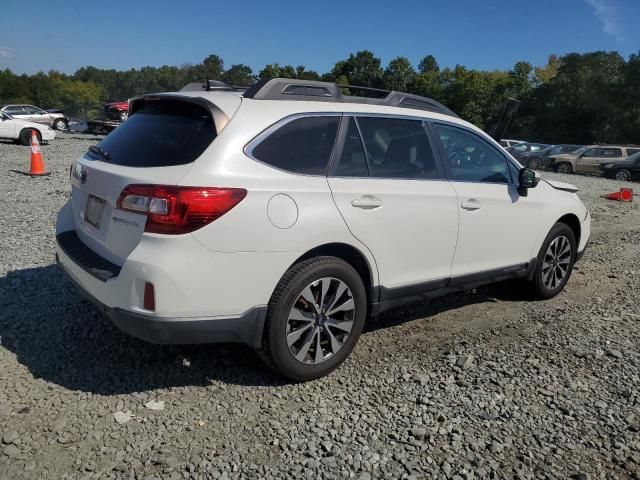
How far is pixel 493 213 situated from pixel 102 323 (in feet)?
10.5

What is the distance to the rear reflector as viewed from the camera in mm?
2764

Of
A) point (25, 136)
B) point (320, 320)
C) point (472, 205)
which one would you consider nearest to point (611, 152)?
point (472, 205)

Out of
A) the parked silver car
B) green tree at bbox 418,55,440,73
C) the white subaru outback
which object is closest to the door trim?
the white subaru outback

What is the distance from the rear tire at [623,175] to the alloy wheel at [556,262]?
21450 millimetres

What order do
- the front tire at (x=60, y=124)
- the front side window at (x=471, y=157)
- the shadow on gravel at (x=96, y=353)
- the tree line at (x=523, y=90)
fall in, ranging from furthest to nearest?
the tree line at (x=523, y=90) < the front tire at (x=60, y=124) < the front side window at (x=471, y=157) < the shadow on gravel at (x=96, y=353)

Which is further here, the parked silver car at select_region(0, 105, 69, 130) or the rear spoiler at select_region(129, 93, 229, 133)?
the parked silver car at select_region(0, 105, 69, 130)

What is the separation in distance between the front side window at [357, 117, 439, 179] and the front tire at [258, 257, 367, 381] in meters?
0.80

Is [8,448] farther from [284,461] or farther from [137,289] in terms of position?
[284,461]

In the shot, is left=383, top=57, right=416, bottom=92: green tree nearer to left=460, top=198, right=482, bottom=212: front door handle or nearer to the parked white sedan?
the parked white sedan

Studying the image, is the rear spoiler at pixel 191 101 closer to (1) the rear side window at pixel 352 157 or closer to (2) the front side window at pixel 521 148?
(1) the rear side window at pixel 352 157

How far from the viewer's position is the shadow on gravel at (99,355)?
333 centimetres

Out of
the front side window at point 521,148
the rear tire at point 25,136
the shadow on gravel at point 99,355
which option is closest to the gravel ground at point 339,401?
the shadow on gravel at point 99,355

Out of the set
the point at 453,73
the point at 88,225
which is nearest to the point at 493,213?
the point at 88,225

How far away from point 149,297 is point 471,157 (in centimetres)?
289
